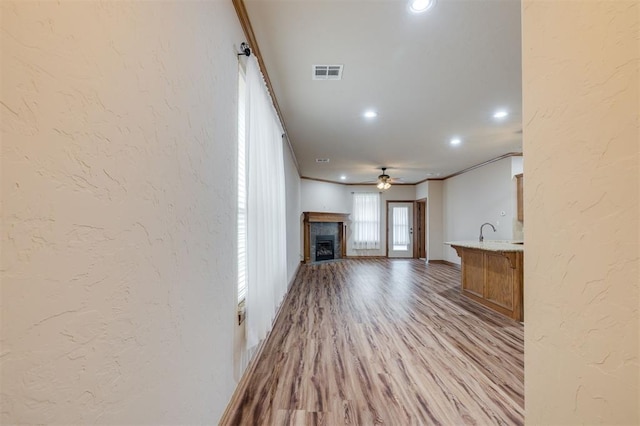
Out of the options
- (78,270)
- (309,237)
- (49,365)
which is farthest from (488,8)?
(309,237)

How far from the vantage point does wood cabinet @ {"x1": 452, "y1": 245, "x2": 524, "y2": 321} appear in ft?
10.1

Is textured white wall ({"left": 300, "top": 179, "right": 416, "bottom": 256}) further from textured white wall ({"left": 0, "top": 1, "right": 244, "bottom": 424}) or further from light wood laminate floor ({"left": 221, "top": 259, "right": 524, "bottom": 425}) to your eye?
textured white wall ({"left": 0, "top": 1, "right": 244, "bottom": 424})

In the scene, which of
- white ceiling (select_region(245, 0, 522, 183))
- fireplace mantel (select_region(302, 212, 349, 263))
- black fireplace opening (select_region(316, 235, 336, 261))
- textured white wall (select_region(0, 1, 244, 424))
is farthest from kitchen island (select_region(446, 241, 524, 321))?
black fireplace opening (select_region(316, 235, 336, 261))

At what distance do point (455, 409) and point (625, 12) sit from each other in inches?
80.2

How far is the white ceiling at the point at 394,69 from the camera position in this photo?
173 centimetres

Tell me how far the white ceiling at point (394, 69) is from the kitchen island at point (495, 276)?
1.84 metres

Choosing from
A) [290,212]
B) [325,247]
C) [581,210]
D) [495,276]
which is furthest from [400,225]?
[581,210]

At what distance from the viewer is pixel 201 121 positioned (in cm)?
121

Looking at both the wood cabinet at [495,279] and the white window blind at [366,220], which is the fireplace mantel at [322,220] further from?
the wood cabinet at [495,279]

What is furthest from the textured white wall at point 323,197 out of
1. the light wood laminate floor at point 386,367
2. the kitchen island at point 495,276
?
the kitchen island at point 495,276

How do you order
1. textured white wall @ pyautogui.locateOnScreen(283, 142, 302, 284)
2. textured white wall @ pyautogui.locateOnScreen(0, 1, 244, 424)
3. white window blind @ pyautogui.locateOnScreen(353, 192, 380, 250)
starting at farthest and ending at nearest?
white window blind @ pyautogui.locateOnScreen(353, 192, 380, 250)
textured white wall @ pyautogui.locateOnScreen(283, 142, 302, 284)
textured white wall @ pyautogui.locateOnScreen(0, 1, 244, 424)

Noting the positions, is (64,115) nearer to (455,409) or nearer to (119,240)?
(119,240)

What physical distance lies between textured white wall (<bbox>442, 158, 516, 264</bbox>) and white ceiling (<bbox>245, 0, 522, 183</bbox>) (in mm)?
1191

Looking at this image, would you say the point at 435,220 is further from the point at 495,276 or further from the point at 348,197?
the point at 495,276
